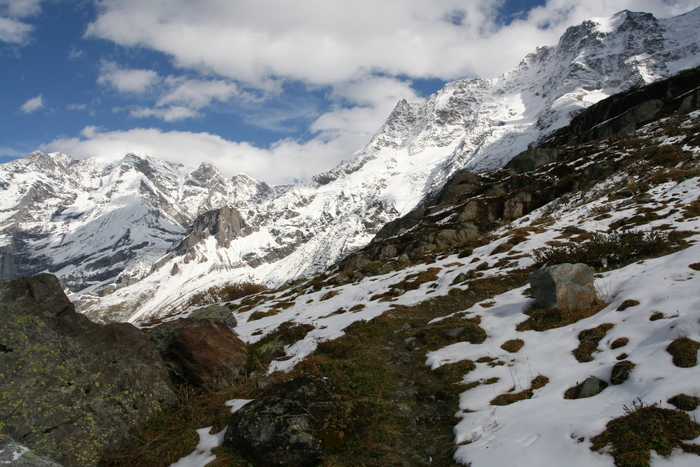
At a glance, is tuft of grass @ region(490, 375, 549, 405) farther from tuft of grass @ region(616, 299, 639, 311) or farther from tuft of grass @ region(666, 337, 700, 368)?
tuft of grass @ region(616, 299, 639, 311)

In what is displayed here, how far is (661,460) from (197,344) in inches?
384

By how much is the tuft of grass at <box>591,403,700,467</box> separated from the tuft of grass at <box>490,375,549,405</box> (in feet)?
6.38

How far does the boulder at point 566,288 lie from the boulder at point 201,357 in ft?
30.9

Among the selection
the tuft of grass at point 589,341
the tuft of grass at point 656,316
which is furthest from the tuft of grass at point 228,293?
the tuft of grass at point 656,316

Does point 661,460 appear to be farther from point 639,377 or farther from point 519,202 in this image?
point 519,202

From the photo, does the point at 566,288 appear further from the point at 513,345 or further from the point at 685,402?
the point at 685,402

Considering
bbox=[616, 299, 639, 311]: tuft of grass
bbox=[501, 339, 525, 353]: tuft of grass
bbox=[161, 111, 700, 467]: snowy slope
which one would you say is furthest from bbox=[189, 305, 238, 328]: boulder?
bbox=[616, 299, 639, 311]: tuft of grass

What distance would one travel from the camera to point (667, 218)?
17031 mm

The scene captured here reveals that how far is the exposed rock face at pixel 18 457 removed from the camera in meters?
4.01

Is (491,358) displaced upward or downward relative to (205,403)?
downward

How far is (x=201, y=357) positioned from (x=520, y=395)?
797cm

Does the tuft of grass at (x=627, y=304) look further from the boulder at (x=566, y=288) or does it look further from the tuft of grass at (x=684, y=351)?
the tuft of grass at (x=684, y=351)

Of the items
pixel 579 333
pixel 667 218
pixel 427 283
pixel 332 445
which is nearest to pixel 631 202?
pixel 667 218

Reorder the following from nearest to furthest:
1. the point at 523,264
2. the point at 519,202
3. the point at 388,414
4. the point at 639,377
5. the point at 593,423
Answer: the point at 593,423, the point at 639,377, the point at 388,414, the point at 523,264, the point at 519,202
